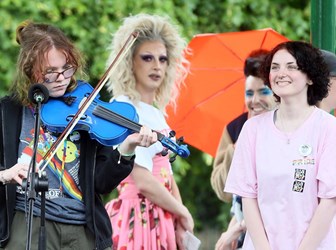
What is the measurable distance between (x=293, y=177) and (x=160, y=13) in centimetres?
472

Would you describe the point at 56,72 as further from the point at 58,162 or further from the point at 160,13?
the point at 160,13

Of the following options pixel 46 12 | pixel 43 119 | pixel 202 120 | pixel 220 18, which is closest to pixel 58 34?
pixel 43 119

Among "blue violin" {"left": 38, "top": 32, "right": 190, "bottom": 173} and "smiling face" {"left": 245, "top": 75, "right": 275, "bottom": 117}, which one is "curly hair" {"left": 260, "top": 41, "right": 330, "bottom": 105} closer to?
"blue violin" {"left": 38, "top": 32, "right": 190, "bottom": 173}

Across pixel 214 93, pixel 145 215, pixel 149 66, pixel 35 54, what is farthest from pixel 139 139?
pixel 214 93

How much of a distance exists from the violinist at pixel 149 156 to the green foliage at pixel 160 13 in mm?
3117

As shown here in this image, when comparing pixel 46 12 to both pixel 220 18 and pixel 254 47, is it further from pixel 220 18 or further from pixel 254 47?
pixel 254 47

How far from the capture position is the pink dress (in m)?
5.50

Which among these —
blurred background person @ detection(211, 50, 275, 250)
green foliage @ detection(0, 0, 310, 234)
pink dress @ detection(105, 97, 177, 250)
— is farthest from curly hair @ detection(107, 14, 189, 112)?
Answer: green foliage @ detection(0, 0, 310, 234)

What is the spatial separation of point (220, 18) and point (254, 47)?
4034 mm

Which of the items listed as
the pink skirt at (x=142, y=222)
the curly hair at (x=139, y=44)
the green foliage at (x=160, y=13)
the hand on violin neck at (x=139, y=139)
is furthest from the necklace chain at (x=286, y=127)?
the green foliage at (x=160, y=13)

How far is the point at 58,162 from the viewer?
447 cm

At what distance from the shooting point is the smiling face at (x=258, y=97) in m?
5.83

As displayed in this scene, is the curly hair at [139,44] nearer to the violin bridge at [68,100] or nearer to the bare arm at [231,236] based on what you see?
the bare arm at [231,236]

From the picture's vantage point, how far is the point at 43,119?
446cm
